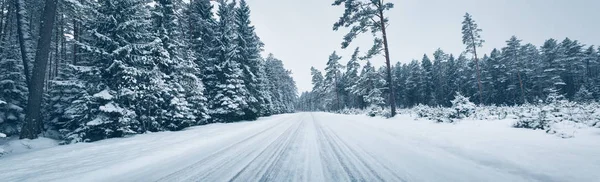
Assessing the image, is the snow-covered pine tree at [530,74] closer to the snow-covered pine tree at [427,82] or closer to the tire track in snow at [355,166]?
the snow-covered pine tree at [427,82]

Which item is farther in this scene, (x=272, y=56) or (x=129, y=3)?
(x=272, y=56)

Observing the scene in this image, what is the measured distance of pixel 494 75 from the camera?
45250 mm

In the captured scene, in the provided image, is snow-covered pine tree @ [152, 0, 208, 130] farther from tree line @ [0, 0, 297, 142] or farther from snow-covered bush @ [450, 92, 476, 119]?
snow-covered bush @ [450, 92, 476, 119]

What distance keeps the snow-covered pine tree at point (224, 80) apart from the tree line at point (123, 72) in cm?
9

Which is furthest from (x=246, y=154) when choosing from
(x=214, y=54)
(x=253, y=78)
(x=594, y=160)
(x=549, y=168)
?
(x=253, y=78)

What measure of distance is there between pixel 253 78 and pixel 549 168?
22.8m

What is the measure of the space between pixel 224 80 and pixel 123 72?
10170mm

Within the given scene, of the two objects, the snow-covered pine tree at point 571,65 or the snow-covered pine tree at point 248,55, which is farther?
the snow-covered pine tree at point 571,65

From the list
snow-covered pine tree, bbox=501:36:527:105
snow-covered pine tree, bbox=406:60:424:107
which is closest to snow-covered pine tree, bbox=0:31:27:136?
snow-covered pine tree, bbox=501:36:527:105

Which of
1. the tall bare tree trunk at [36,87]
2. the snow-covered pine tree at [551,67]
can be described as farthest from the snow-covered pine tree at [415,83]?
the tall bare tree trunk at [36,87]

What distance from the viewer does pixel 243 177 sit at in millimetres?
3365

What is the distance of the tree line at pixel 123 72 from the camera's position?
33.8 feet

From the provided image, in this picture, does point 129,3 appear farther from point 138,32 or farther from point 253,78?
point 253,78

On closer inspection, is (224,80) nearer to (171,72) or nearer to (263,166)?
(171,72)
